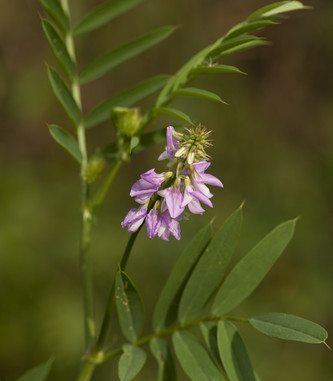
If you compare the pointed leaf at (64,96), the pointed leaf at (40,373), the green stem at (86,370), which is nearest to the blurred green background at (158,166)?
the pointed leaf at (40,373)

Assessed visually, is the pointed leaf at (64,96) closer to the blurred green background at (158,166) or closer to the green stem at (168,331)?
the green stem at (168,331)

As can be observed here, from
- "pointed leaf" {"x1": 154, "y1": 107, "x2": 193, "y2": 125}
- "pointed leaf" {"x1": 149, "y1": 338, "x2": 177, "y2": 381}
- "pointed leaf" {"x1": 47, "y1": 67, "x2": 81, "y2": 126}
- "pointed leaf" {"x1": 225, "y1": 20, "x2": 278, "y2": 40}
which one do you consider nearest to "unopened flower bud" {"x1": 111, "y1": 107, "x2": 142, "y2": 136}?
"pointed leaf" {"x1": 154, "y1": 107, "x2": 193, "y2": 125}

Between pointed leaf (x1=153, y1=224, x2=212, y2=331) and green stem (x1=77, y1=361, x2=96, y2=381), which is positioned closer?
pointed leaf (x1=153, y1=224, x2=212, y2=331)

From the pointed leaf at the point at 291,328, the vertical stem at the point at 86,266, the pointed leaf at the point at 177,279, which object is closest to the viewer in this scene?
the pointed leaf at the point at 291,328

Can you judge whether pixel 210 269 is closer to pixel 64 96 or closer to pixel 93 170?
pixel 93 170

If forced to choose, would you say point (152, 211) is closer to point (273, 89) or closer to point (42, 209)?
point (42, 209)

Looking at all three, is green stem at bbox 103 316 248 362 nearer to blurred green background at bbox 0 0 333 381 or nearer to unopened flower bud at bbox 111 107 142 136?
unopened flower bud at bbox 111 107 142 136

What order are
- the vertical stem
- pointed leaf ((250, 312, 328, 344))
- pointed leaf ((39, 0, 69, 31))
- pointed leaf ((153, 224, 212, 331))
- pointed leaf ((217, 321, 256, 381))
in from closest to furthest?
pointed leaf ((250, 312, 328, 344)), pointed leaf ((217, 321, 256, 381)), pointed leaf ((153, 224, 212, 331)), the vertical stem, pointed leaf ((39, 0, 69, 31))

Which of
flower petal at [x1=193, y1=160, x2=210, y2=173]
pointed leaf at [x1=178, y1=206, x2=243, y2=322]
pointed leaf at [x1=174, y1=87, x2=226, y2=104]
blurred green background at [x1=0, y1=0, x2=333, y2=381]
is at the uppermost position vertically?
pointed leaf at [x1=174, y1=87, x2=226, y2=104]
